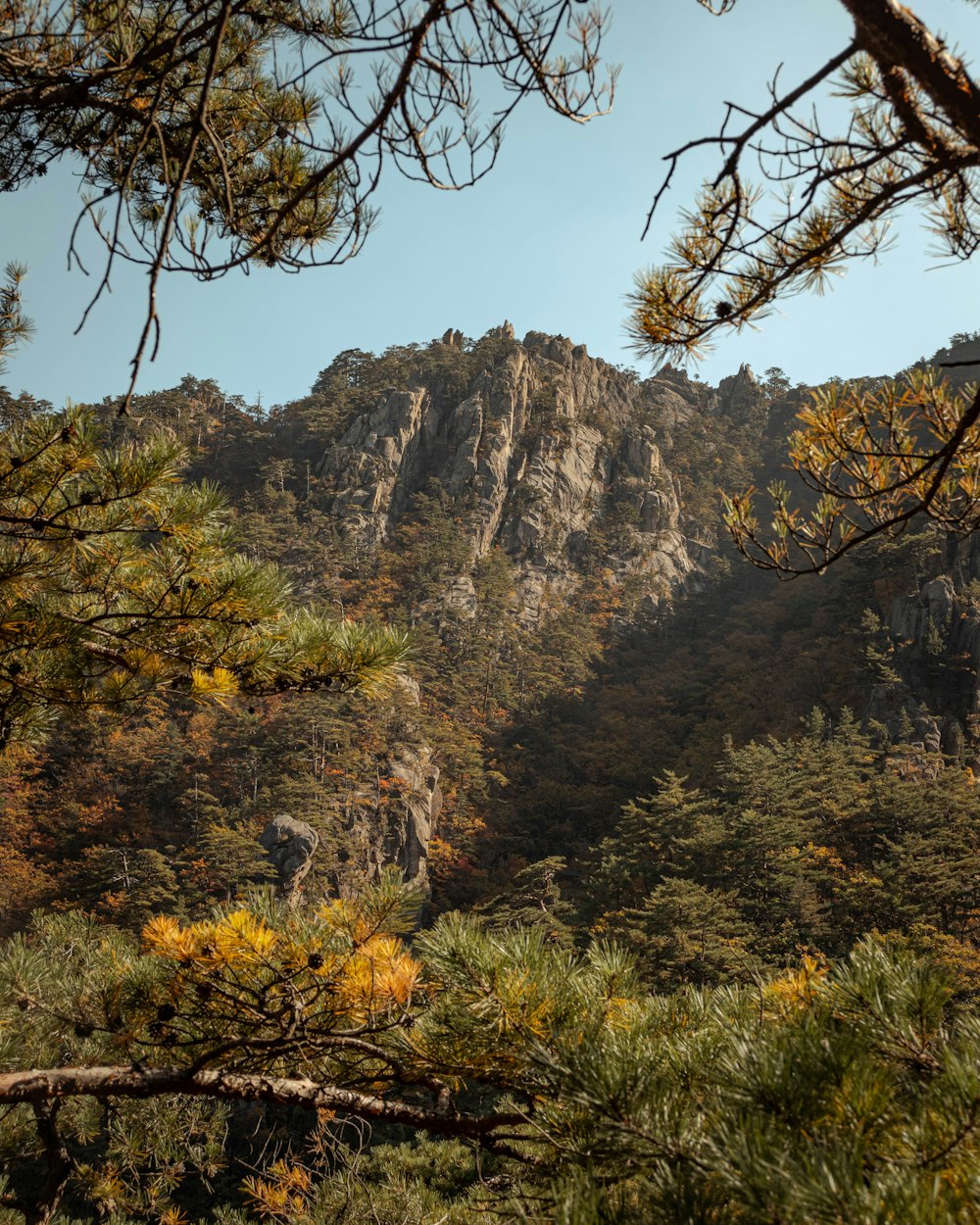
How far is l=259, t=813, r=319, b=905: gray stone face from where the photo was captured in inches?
583

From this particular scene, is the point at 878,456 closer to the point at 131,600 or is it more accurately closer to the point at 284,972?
the point at 284,972

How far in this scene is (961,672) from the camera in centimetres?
1884

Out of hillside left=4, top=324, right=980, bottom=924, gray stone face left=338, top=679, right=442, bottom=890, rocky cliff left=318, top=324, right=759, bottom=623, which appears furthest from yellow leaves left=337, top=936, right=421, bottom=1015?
rocky cliff left=318, top=324, right=759, bottom=623

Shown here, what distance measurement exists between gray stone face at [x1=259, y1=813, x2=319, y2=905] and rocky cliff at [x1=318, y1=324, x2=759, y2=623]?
14976mm

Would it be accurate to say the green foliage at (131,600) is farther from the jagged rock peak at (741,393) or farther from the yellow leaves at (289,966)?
the jagged rock peak at (741,393)

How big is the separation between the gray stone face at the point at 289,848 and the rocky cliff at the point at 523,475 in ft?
49.1

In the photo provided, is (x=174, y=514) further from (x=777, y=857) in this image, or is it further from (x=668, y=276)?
(x=777, y=857)

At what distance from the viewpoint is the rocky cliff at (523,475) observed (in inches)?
1283

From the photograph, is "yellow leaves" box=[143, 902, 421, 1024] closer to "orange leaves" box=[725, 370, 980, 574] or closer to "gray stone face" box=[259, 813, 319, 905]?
"orange leaves" box=[725, 370, 980, 574]

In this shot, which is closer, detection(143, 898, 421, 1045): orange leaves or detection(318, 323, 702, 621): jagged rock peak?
detection(143, 898, 421, 1045): orange leaves

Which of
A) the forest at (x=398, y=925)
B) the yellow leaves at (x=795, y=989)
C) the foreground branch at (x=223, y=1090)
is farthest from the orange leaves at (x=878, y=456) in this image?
the foreground branch at (x=223, y=1090)

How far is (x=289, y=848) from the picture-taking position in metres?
15.2

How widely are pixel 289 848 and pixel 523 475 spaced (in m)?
23.5

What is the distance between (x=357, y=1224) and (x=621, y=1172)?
3.57 m
